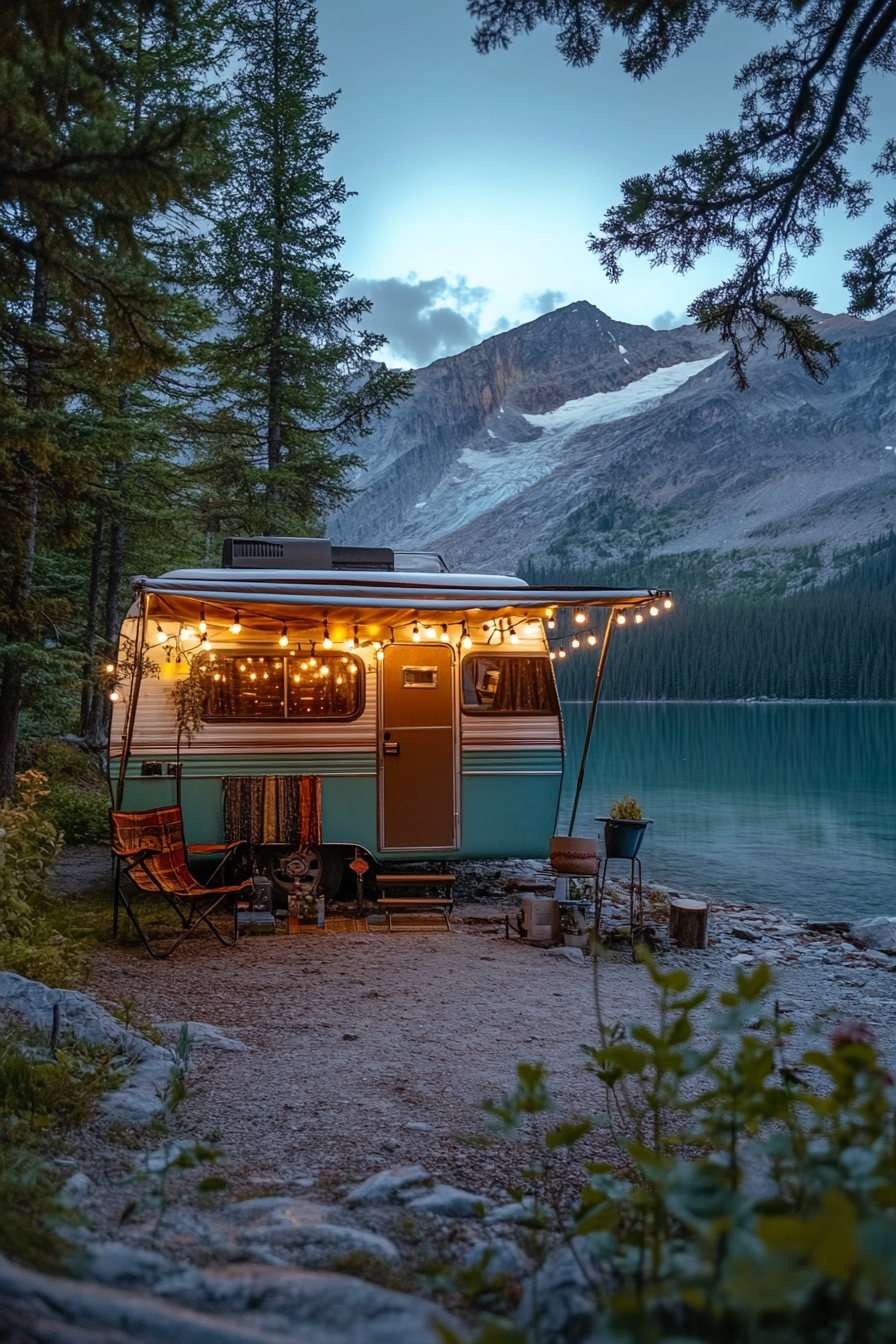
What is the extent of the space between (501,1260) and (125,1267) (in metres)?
0.95

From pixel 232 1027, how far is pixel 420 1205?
258cm

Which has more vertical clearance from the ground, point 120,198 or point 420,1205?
point 120,198

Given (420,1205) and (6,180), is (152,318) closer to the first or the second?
(6,180)

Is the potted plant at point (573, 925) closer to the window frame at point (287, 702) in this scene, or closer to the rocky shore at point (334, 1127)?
the rocky shore at point (334, 1127)

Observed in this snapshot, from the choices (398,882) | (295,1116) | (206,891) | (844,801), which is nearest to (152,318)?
(295,1116)

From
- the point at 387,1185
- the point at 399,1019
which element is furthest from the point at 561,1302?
the point at 399,1019

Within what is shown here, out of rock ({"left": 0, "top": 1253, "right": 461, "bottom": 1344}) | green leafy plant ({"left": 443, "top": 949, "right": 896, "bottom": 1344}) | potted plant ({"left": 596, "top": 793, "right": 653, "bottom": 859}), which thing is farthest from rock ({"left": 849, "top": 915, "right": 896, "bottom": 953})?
rock ({"left": 0, "top": 1253, "right": 461, "bottom": 1344})

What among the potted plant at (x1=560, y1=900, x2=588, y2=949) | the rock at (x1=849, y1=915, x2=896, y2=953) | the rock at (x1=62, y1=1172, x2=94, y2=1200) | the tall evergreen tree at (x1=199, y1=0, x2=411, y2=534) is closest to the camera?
the rock at (x1=62, y1=1172, x2=94, y2=1200)

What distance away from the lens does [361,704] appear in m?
8.91

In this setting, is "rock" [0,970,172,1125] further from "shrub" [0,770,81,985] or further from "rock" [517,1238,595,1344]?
"rock" [517,1238,595,1344]

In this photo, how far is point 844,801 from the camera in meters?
22.6

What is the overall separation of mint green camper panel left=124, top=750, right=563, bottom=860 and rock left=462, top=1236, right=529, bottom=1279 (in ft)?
20.3

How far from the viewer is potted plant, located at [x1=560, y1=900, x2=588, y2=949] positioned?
7887mm

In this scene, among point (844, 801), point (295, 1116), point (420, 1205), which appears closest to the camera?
point (420, 1205)
